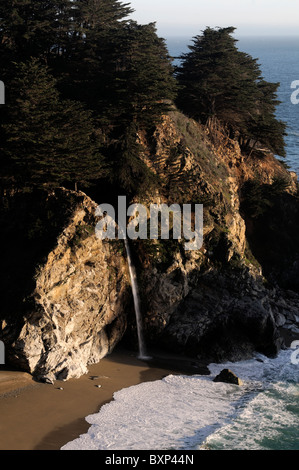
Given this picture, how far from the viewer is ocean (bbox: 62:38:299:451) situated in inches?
789

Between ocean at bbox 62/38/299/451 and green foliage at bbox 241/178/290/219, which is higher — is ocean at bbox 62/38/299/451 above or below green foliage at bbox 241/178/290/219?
below

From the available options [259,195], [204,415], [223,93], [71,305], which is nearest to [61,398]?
[71,305]

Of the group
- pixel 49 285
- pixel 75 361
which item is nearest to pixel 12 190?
pixel 49 285

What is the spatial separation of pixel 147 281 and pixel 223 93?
17151mm

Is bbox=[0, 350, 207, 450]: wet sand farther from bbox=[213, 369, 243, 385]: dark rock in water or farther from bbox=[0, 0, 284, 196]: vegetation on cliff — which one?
bbox=[0, 0, 284, 196]: vegetation on cliff

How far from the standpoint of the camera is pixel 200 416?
22078mm

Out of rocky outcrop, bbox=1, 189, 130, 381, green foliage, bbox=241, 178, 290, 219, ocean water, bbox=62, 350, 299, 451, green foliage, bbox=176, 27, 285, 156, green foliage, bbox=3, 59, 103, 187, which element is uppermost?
green foliage, bbox=176, 27, 285, 156

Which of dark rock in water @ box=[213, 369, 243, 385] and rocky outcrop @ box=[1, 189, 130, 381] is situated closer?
rocky outcrop @ box=[1, 189, 130, 381]

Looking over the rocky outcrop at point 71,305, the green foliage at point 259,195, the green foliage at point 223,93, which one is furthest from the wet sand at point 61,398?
the green foliage at point 223,93

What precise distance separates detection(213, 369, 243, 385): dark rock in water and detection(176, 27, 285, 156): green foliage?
19.2 m

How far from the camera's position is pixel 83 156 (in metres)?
26.3

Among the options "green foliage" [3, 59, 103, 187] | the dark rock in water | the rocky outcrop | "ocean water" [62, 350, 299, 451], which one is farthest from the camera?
the dark rock in water

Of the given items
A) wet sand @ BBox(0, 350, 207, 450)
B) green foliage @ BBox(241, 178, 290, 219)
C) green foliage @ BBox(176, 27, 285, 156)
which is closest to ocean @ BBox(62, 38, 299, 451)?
wet sand @ BBox(0, 350, 207, 450)

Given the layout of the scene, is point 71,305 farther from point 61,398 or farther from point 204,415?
point 204,415
